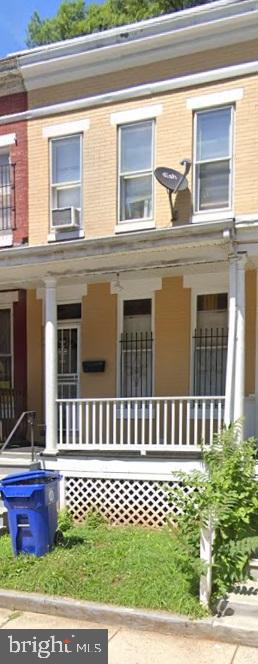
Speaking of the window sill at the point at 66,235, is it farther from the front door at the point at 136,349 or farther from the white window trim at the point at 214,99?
the white window trim at the point at 214,99

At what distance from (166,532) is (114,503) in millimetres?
1163

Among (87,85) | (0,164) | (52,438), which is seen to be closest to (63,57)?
(87,85)

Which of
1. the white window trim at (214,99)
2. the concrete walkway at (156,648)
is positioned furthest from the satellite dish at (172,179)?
the concrete walkway at (156,648)

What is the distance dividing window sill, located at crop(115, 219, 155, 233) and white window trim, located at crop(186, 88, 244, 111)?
1.82 metres

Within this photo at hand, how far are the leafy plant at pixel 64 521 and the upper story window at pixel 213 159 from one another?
15.6ft

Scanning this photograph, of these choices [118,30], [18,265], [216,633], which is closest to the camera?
[216,633]

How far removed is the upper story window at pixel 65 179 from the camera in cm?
915

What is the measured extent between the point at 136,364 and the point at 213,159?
3.48 metres

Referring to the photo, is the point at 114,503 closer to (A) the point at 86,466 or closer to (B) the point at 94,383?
(A) the point at 86,466

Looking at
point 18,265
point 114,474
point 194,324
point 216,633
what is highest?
point 18,265

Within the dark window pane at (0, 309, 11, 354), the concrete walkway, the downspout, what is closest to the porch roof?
the downspout

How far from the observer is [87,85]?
907 centimetres

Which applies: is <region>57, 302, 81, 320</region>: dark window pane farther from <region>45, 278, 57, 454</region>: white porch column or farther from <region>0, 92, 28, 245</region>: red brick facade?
<region>45, 278, 57, 454</region>: white porch column

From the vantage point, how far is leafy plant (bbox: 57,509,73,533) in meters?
6.93
